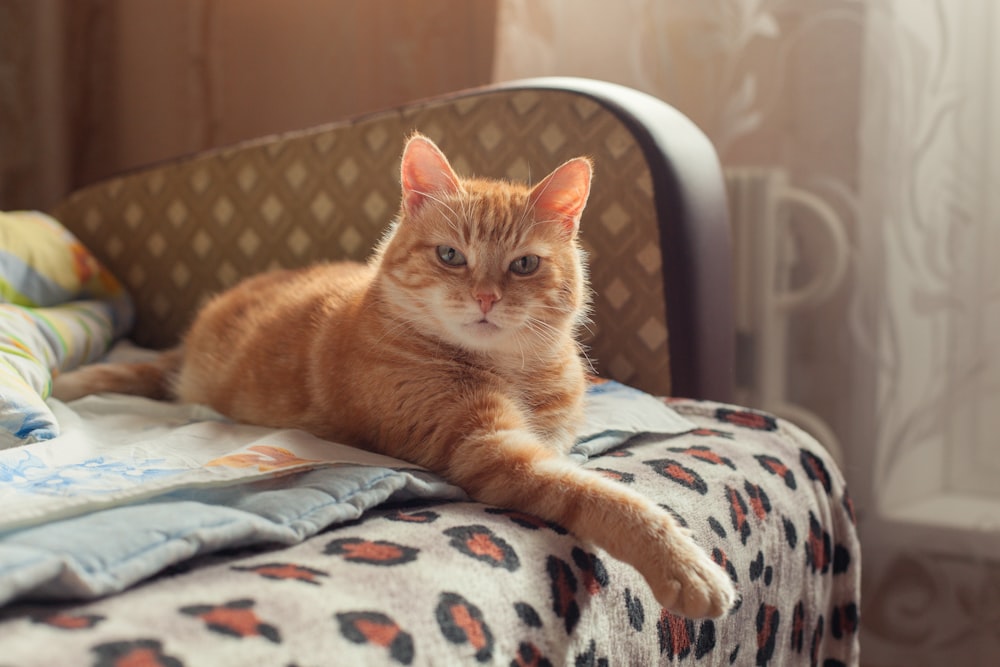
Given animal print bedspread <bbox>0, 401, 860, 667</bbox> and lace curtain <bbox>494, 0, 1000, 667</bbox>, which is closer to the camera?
animal print bedspread <bbox>0, 401, 860, 667</bbox>

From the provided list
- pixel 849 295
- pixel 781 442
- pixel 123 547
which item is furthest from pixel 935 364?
pixel 123 547

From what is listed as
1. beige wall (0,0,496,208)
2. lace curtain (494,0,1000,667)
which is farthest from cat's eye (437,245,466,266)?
beige wall (0,0,496,208)

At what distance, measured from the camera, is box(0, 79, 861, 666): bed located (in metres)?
0.59

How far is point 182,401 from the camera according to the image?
1.43 m

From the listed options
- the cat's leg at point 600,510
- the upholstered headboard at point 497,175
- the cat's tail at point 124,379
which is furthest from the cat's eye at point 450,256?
the cat's tail at point 124,379

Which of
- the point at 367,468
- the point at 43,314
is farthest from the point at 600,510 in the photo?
the point at 43,314

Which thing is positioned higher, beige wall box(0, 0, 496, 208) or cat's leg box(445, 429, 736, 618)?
beige wall box(0, 0, 496, 208)

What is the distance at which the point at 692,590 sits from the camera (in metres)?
0.74

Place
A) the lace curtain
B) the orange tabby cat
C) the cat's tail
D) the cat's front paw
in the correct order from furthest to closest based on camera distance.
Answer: the lace curtain → the cat's tail → the orange tabby cat → the cat's front paw

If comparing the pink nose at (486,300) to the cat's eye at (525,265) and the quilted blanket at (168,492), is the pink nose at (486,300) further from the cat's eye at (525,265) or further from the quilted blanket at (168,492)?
the quilted blanket at (168,492)

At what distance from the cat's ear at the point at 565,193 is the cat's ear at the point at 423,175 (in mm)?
109

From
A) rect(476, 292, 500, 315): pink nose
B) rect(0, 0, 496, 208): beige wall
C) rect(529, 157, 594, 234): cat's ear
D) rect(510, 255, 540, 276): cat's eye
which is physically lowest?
rect(476, 292, 500, 315): pink nose

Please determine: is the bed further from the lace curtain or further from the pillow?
the lace curtain

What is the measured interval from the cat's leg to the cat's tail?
745mm
